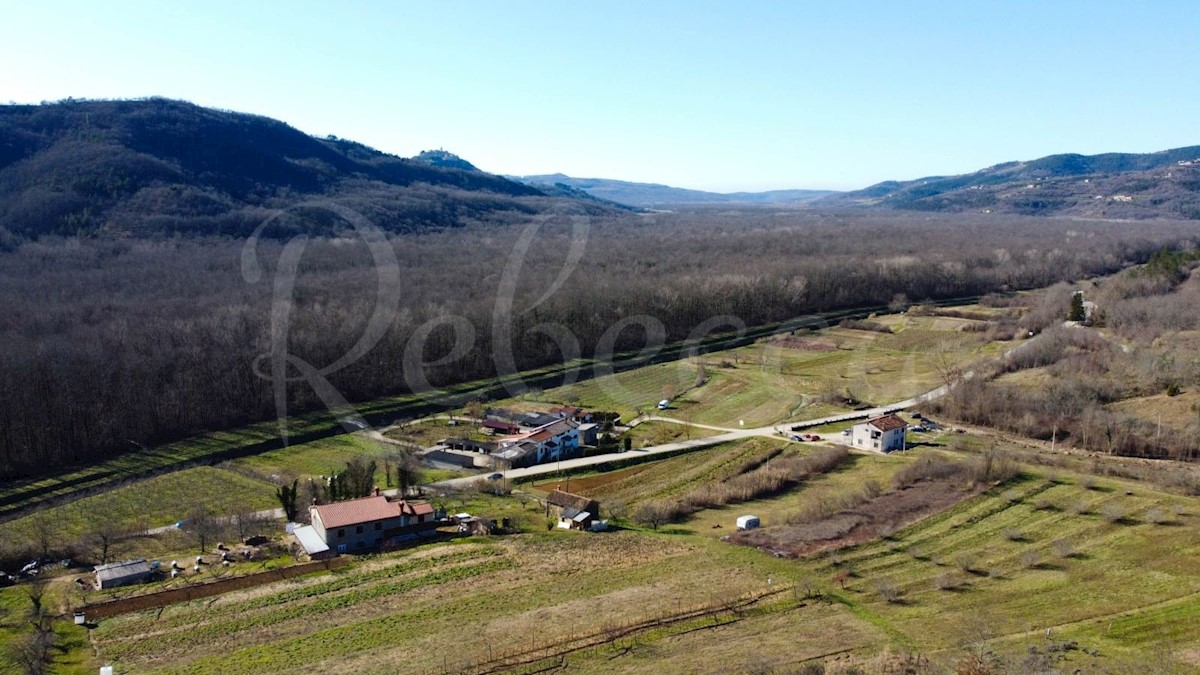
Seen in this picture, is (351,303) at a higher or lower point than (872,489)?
higher

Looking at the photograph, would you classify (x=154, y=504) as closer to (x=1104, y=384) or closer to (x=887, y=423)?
(x=887, y=423)

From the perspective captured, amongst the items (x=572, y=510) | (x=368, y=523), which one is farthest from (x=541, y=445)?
(x=368, y=523)

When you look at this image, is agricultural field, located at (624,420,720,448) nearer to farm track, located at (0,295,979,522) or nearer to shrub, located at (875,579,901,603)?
farm track, located at (0,295,979,522)

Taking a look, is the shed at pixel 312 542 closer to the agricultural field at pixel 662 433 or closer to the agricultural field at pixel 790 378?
the agricultural field at pixel 662 433

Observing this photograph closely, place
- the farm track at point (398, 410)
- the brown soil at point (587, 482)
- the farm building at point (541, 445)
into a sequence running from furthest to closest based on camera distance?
the farm building at point (541, 445) < the farm track at point (398, 410) < the brown soil at point (587, 482)

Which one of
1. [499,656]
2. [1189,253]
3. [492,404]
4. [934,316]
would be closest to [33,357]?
[492,404]

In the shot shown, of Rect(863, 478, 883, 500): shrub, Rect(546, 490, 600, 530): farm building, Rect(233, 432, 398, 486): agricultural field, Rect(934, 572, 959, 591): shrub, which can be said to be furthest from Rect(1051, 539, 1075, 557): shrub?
Rect(233, 432, 398, 486): agricultural field

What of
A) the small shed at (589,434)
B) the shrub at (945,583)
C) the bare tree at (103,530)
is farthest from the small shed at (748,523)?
the bare tree at (103,530)
